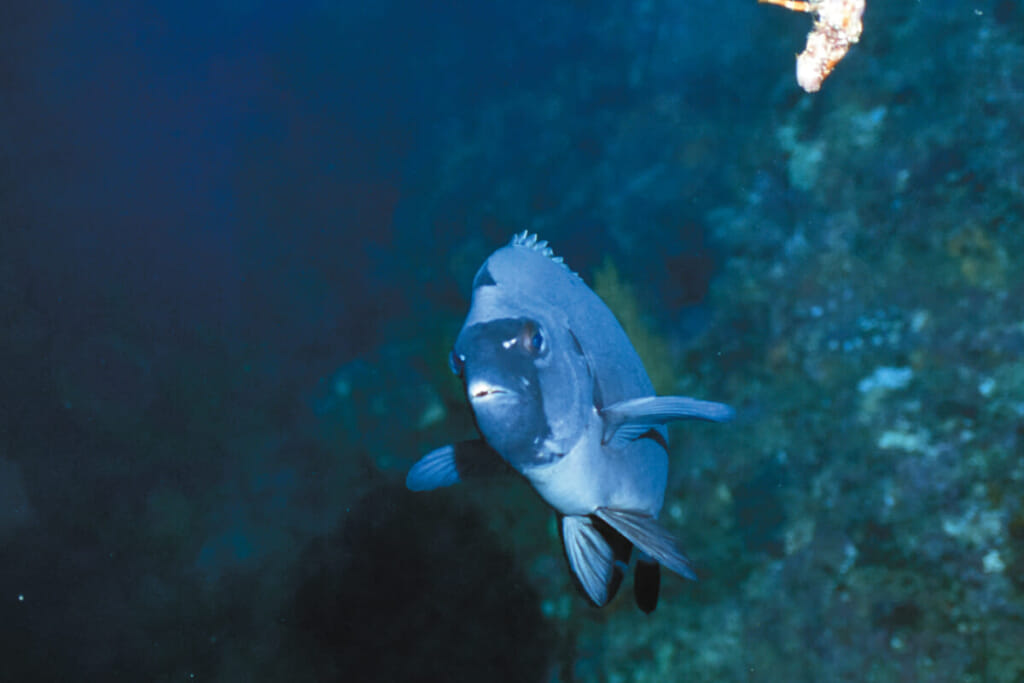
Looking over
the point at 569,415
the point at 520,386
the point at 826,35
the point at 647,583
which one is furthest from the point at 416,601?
the point at 826,35

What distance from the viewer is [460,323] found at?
330 centimetres

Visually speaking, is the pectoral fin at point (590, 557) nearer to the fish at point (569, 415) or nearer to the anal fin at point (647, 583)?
the fish at point (569, 415)

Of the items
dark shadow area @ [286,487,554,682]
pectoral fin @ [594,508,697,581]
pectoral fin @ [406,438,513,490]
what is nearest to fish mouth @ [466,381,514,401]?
pectoral fin @ [406,438,513,490]

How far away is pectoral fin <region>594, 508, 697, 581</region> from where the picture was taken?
5.29 feet

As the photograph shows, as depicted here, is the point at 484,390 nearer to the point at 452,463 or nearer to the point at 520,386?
the point at 520,386

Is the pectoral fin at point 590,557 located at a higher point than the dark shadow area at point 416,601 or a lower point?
higher

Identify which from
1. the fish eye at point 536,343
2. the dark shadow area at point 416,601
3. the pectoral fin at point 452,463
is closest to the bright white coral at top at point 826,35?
the fish eye at point 536,343

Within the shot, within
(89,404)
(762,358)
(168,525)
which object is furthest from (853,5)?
(89,404)

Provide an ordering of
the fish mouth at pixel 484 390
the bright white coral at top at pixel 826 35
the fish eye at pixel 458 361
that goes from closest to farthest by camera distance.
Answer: the fish mouth at pixel 484 390 → the fish eye at pixel 458 361 → the bright white coral at top at pixel 826 35

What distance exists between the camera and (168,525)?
382 centimetres

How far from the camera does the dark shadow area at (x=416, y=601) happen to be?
3.09 metres

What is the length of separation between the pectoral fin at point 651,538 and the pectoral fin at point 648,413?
250 mm

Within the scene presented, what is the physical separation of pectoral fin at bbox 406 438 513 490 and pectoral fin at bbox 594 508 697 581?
0.46 meters

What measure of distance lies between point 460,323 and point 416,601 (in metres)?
1.80
